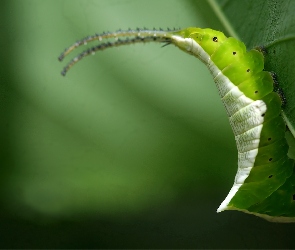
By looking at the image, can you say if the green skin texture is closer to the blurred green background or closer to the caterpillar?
the caterpillar

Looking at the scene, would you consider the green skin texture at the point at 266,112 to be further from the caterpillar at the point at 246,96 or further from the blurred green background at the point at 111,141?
the blurred green background at the point at 111,141

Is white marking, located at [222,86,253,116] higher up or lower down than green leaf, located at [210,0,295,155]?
lower down

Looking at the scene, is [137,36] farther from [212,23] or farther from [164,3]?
[164,3]

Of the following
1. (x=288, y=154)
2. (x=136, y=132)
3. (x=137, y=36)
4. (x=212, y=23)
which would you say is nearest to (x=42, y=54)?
(x=136, y=132)

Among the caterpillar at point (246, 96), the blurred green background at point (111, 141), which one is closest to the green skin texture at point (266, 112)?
the caterpillar at point (246, 96)

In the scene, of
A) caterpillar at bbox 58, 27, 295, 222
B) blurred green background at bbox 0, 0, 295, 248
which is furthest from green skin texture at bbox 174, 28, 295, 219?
blurred green background at bbox 0, 0, 295, 248

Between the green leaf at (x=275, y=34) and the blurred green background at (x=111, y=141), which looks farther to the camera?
the blurred green background at (x=111, y=141)

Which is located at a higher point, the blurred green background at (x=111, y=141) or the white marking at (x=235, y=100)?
the blurred green background at (x=111, y=141)
